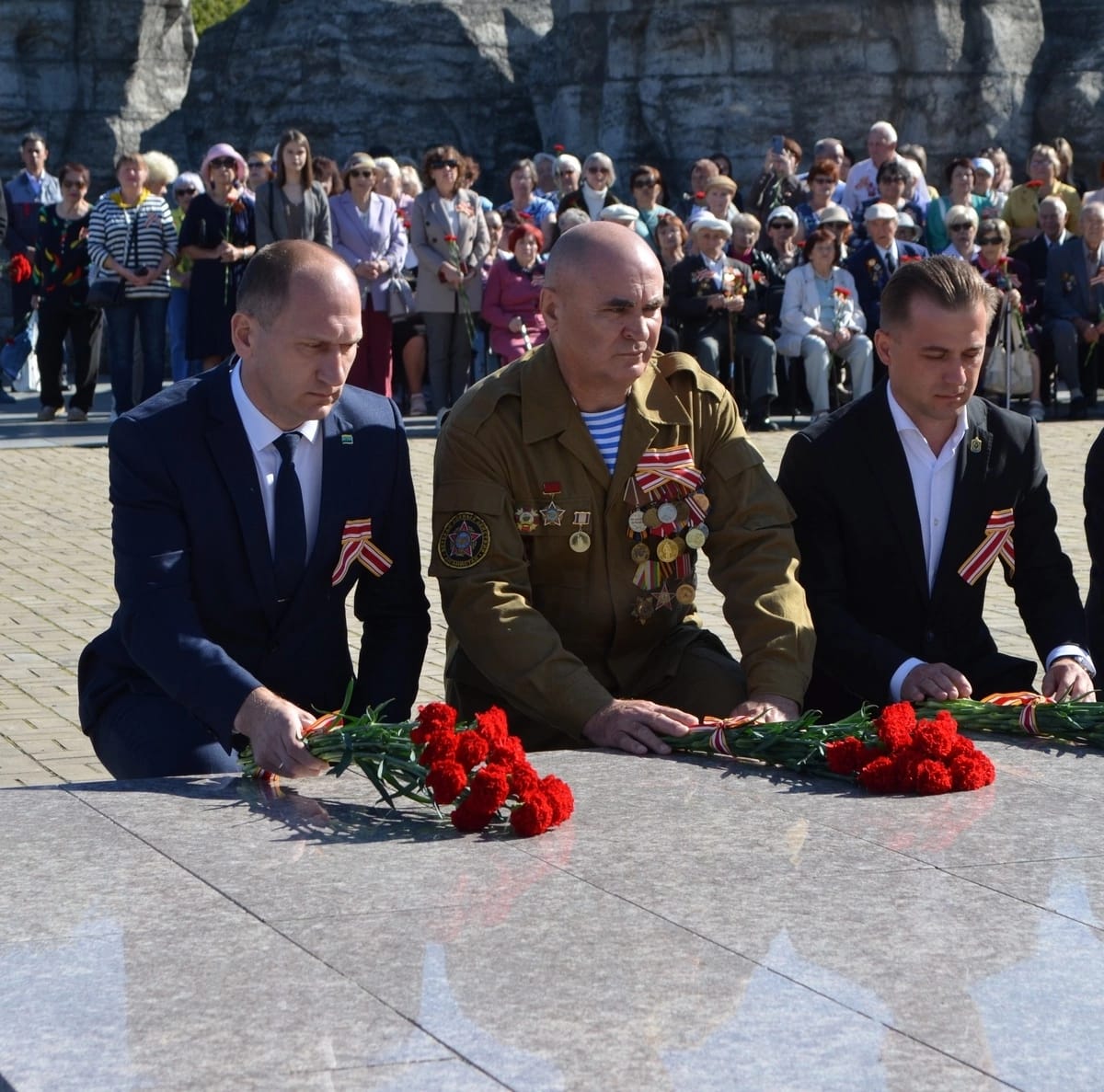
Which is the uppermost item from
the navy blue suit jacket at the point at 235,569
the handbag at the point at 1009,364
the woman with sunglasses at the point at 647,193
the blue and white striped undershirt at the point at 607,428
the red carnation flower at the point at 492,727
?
the woman with sunglasses at the point at 647,193

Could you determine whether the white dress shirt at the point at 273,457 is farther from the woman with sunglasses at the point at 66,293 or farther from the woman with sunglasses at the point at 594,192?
the woman with sunglasses at the point at 594,192

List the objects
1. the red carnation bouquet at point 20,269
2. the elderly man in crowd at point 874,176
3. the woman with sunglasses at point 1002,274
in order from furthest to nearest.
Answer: the elderly man in crowd at point 874,176, the red carnation bouquet at point 20,269, the woman with sunglasses at point 1002,274

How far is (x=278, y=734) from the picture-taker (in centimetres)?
402

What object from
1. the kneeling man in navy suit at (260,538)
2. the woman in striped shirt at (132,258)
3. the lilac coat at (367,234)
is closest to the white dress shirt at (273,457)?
the kneeling man in navy suit at (260,538)

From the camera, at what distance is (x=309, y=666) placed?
4688 millimetres

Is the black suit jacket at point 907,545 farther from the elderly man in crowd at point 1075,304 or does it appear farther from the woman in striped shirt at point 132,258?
the elderly man in crowd at point 1075,304

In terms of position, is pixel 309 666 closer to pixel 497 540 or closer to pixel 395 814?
pixel 497 540

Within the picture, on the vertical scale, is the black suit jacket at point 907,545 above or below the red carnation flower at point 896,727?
above

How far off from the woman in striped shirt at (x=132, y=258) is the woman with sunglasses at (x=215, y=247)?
22 centimetres

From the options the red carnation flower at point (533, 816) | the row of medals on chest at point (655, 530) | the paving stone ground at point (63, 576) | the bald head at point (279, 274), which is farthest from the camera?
the paving stone ground at point (63, 576)

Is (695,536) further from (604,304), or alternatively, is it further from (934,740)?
(934,740)

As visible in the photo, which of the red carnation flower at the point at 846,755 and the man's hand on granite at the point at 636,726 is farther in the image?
the man's hand on granite at the point at 636,726

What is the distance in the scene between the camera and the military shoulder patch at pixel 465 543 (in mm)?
4680

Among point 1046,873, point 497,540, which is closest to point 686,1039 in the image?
point 1046,873
